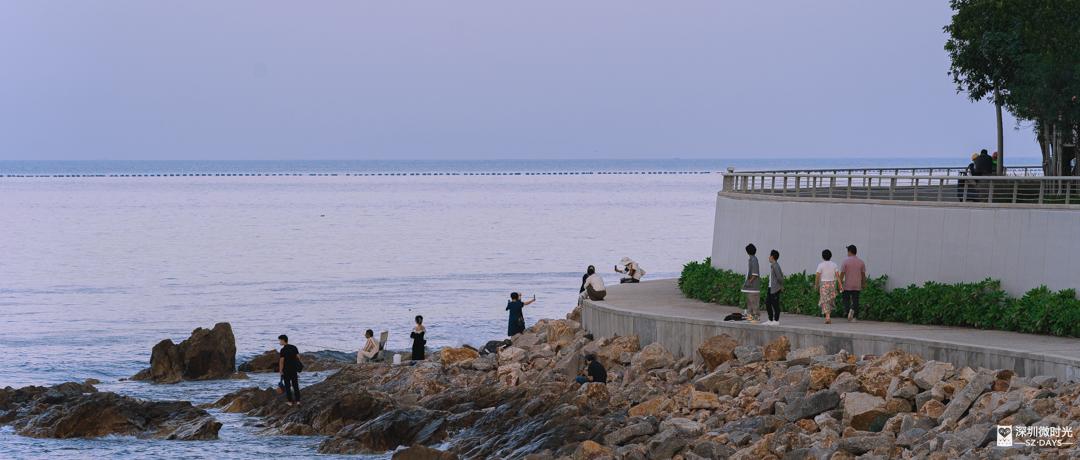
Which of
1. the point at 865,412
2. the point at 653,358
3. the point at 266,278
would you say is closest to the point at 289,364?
the point at 653,358

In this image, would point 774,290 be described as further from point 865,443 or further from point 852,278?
point 865,443

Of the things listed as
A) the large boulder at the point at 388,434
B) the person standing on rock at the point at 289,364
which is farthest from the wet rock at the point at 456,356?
the large boulder at the point at 388,434

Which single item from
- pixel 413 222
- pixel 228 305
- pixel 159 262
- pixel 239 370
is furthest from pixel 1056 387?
pixel 413 222

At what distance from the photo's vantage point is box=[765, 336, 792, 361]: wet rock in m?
25.1

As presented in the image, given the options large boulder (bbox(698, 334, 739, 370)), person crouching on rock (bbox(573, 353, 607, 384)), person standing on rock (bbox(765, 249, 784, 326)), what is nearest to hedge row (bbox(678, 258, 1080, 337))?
person standing on rock (bbox(765, 249, 784, 326))

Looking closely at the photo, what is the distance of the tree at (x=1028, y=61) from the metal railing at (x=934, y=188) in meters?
5.65

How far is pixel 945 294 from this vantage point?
85.3ft

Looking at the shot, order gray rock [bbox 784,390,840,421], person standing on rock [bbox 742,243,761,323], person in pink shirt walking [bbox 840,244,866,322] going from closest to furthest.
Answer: gray rock [bbox 784,390,840,421]
person in pink shirt walking [bbox 840,244,866,322]
person standing on rock [bbox 742,243,761,323]

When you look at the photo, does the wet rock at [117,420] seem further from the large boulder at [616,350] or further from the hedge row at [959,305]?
the hedge row at [959,305]

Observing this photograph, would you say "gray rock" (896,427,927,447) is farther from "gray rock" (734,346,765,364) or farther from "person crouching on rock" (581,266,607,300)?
"person crouching on rock" (581,266,607,300)

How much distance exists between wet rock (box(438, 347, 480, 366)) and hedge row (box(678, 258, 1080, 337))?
675 centimetres

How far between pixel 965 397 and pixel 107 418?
1744cm

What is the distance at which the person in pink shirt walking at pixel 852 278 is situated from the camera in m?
26.6

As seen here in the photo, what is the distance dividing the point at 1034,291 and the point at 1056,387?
5.47 metres
